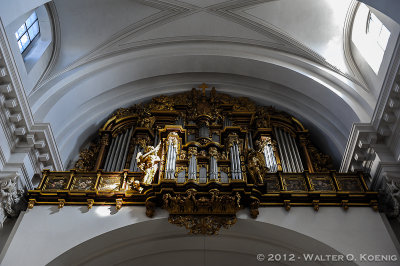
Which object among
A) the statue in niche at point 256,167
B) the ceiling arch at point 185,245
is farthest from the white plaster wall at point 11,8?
the statue in niche at point 256,167

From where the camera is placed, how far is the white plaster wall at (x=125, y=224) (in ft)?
24.7

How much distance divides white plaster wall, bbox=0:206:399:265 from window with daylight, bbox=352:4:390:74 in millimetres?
4335

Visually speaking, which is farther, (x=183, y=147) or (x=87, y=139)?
(x=87, y=139)

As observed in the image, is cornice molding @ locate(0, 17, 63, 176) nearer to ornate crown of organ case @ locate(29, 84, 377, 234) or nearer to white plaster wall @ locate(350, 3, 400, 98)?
ornate crown of organ case @ locate(29, 84, 377, 234)

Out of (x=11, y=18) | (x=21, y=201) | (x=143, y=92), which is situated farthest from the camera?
(x=143, y=92)

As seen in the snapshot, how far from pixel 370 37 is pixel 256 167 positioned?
5.19m

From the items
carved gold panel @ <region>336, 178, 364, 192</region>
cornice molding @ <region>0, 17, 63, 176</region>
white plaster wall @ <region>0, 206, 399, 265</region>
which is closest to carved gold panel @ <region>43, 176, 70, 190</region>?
white plaster wall @ <region>0, 206, 399, 265</region>

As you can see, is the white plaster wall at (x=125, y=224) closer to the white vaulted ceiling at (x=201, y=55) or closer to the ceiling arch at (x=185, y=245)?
the ceiling arch at (x=185, y=245)

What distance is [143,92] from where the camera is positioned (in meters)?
13.2

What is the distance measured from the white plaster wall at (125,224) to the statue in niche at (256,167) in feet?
2.29

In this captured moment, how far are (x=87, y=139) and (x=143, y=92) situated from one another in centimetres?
244

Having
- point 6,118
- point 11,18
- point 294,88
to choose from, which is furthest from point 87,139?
point 294,88

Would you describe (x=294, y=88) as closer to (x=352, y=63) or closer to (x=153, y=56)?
(x=352, y=63)

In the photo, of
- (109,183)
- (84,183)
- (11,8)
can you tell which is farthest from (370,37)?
(11,8)
